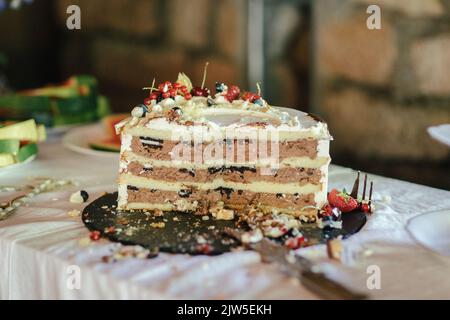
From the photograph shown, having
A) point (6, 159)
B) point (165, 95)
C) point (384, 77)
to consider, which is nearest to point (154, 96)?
point (165, 95)

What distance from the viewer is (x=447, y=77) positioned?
3275mm

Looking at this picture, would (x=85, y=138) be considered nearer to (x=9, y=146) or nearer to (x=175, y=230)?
(x=9, y=146)

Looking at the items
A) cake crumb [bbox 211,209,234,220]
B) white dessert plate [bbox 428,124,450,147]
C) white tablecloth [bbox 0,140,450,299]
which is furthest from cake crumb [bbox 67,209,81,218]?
white dessert plate [bbox 428,124,450,147]

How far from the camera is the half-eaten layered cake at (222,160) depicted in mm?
2043

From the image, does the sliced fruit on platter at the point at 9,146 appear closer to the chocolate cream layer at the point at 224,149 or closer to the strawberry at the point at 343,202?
the chocolate cream layer at the point at 224,149

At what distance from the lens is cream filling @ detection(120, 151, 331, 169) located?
2062 mm

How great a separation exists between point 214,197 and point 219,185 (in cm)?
4

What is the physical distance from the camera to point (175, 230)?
1843mm

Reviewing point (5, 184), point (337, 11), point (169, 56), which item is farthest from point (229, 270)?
point (169, 56)

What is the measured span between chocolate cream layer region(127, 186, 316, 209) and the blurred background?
1579mm

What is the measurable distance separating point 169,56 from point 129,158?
9.09 ft

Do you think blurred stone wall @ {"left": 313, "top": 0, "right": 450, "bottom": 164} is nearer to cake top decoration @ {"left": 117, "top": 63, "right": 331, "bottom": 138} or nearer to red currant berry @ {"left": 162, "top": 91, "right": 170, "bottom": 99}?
cake top decoration @ {"left": 117, "top": 63, "right": 331, "bottom": 138}

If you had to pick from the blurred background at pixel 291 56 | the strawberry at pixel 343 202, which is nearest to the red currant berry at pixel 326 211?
the strawberry at pixel 343 202
